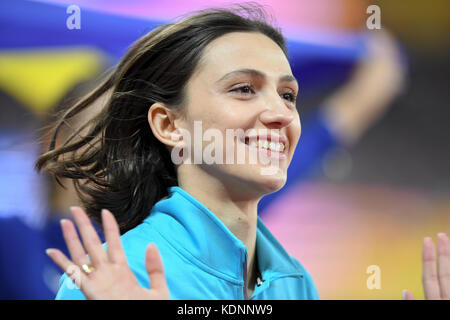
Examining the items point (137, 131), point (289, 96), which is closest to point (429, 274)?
point (289, 96)

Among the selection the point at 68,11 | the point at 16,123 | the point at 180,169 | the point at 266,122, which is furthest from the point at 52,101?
the point at 266,122

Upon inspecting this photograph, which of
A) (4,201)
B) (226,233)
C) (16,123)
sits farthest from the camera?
(16,123)

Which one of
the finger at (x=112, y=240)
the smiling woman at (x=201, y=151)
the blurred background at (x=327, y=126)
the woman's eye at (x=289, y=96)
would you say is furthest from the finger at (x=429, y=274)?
the blurred background at (x=327, y=126)

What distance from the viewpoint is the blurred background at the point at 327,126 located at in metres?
2.31

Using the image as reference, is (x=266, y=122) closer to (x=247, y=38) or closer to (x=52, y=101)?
(x=247, y=38)

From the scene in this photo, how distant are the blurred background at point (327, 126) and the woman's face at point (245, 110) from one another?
87 cm

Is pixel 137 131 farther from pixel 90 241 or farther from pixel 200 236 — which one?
pixel 90 241

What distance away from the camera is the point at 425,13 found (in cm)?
279

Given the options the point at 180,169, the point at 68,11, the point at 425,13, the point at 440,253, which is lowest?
the point at 440,253

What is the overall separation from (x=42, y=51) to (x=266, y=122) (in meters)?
1.57

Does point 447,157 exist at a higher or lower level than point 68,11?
lower

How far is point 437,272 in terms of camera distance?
1.17 meters

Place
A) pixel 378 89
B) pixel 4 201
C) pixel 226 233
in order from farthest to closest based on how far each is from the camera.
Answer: pixel 378 89
pixel 4 201
pixel 226 233

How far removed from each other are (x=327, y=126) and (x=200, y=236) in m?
1.31
